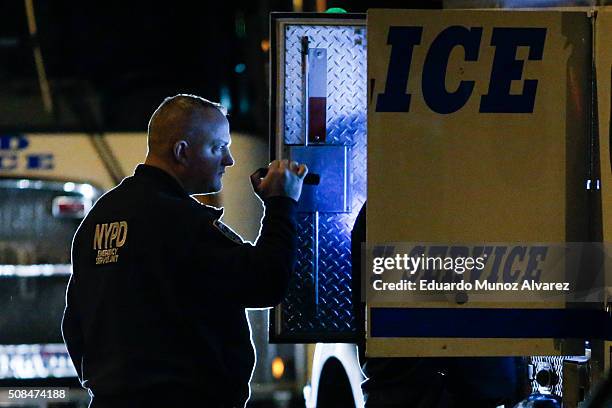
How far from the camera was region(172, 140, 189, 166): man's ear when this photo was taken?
140 inches

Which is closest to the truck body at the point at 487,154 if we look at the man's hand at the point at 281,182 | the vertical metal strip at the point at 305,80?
the man's hand at the point at 281,182

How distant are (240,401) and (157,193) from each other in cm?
67

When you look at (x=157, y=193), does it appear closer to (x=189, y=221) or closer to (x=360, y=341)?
(x=189, y=221)

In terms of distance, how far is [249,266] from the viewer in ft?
10.7

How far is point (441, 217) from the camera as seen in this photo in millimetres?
3451

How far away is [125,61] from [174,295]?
123 inches

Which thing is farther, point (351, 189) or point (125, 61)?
point (125, 61)

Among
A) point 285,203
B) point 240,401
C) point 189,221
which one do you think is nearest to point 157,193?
point 189,221

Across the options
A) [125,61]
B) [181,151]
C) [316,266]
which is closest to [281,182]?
[181,151]

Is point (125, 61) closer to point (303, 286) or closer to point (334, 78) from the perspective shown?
point (334, 78)

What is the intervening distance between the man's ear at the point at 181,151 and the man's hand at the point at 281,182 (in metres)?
0.24

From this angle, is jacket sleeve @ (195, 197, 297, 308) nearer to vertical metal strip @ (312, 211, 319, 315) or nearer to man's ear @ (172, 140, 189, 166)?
man's ear @ (172, 140, 189, 166)

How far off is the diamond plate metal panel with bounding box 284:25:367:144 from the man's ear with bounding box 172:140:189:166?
0.71m

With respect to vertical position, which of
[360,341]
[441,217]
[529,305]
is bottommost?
[360,341]
